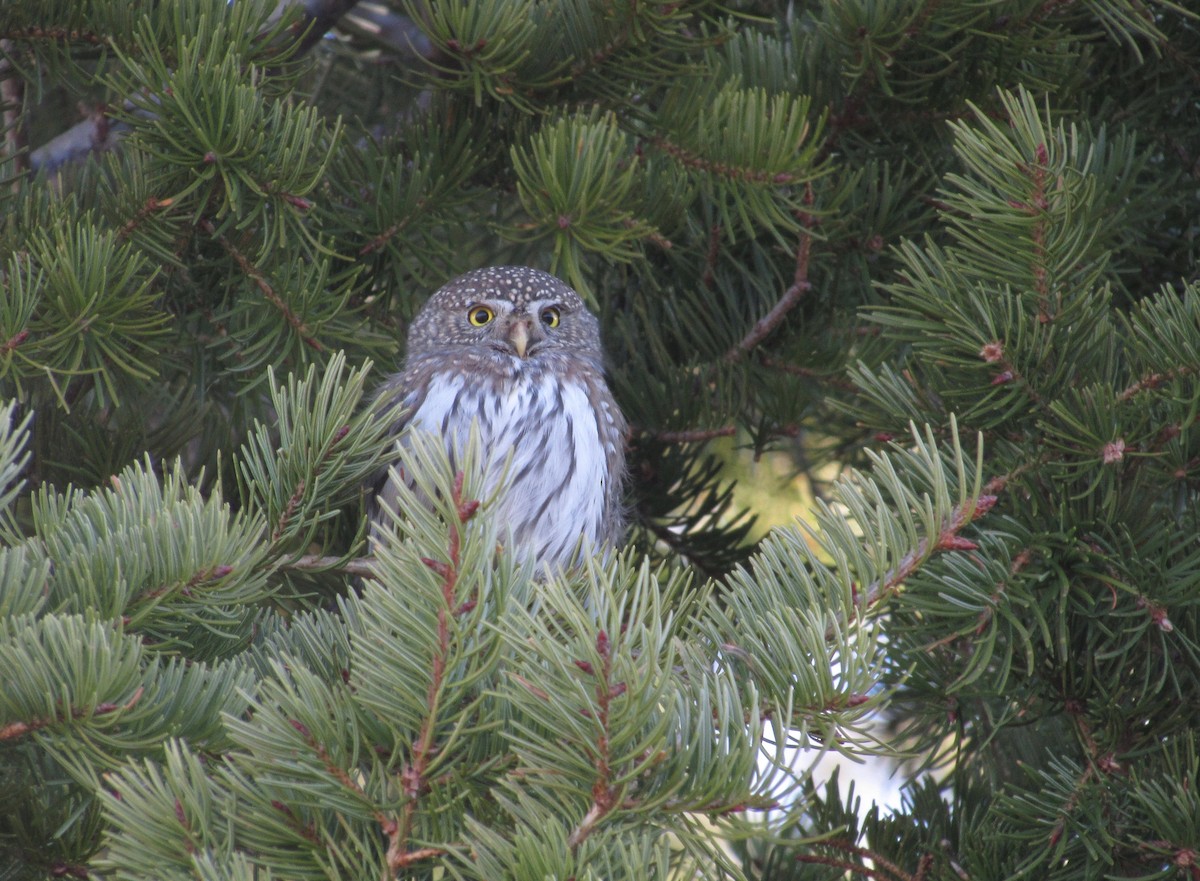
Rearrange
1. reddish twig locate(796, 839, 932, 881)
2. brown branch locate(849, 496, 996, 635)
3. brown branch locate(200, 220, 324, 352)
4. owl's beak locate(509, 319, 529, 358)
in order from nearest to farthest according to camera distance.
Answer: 1. brown branch locate(849, 496, 996, 635)
2. reddish twig locate(796, 839, 932, 881)
3. brown branch locate(200, 220, 324, 352)
4. owl's beak locate(509, 319, 529, 358)

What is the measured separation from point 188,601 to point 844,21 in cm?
173

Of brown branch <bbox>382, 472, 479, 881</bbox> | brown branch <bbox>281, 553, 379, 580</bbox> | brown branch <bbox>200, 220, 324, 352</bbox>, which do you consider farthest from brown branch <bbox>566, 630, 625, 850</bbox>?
brown branch <bbox>200, 220, 324, 352</bbox>

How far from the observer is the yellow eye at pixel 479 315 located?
12.0ft

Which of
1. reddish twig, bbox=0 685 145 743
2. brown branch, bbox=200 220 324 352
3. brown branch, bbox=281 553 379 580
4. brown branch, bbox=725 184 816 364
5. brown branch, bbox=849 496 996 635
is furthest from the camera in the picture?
brown branch, bbox=725 184 816 364

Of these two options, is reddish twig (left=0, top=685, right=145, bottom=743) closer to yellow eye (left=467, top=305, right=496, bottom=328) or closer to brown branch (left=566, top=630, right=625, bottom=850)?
brown branch (left=566, top=630, right=625, bottom=850)

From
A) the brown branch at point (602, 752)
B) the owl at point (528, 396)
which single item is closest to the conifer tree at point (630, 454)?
the brown branch at point (602, 752)

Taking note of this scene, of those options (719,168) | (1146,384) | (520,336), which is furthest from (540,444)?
(1146,384)

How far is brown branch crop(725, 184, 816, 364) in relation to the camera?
2705 mm

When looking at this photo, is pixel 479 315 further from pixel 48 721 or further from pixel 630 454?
pixel 48 721

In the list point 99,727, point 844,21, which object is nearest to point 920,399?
point 844,21

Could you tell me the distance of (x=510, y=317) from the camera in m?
3.60

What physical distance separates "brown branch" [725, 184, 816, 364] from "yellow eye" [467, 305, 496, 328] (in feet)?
3.14

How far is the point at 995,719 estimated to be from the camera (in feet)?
7.53

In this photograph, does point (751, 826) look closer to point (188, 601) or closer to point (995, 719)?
point (188, 601)
